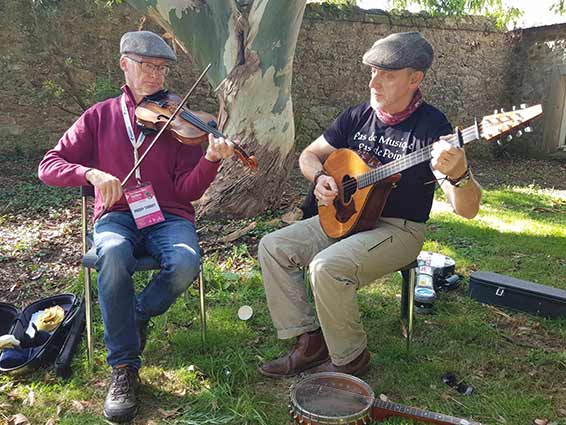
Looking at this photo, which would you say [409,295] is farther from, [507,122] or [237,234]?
[237,234]

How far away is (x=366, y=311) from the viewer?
3.15 m

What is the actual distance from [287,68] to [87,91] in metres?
3.90

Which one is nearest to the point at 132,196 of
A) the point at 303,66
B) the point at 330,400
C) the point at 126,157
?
the point at 126,157

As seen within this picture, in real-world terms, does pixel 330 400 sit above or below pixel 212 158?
below

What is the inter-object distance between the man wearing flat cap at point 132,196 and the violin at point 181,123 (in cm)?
8

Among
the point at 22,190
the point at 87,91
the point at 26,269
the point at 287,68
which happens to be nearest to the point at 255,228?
the point at 287,68

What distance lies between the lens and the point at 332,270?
2.24m

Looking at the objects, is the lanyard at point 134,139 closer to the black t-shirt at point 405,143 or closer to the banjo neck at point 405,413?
the black t-shirt at point 405,143

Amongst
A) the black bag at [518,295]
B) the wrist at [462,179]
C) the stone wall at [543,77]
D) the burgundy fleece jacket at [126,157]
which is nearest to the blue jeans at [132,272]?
the burgundy fleece jacket at [126,157]

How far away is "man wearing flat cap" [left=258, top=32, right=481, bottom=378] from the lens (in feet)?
7.47

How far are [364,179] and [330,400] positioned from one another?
99 cm

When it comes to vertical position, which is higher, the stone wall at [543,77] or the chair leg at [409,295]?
the stone wall at [543,77]

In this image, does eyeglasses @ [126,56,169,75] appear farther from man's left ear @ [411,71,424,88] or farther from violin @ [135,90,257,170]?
man's left ear @ [411,71,424,88]

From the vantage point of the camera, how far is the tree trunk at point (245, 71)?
4.37 meters
